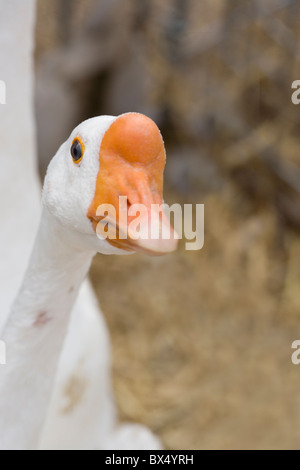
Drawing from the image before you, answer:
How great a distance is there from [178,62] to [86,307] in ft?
4.65

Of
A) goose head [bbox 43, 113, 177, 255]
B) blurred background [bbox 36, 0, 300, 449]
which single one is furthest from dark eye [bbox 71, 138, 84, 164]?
blurred background [bbox 36, 0, 300, 449]

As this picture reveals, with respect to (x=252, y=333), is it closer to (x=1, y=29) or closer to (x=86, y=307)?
(x=86, y=307)

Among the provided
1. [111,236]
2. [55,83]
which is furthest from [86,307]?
[55,83]

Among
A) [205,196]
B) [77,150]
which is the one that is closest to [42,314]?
[77,150]

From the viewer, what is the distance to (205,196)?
7.92ft

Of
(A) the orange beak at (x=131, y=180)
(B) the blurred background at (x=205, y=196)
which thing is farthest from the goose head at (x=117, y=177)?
(B) the blurred background at (x=205, y=196)

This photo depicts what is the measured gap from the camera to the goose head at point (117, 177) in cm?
66

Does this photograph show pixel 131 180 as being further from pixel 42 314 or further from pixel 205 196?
pixel 205 196

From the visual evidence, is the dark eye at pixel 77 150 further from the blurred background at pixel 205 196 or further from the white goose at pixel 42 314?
the blurred background at pixel 205 196

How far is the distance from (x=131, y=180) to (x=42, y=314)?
0.95 feet

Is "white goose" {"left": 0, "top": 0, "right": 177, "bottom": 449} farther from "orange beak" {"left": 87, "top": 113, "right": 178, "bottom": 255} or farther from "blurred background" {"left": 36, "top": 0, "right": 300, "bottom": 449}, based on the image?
"blurred background" {"left": 36, "top": 0, "right": 300, "bottom": 449}

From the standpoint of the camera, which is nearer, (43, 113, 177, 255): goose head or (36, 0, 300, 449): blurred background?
(43, 113, 177, 255): goose head

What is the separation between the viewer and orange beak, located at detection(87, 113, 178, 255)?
65 cm

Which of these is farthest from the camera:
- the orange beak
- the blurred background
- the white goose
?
the blurred background
